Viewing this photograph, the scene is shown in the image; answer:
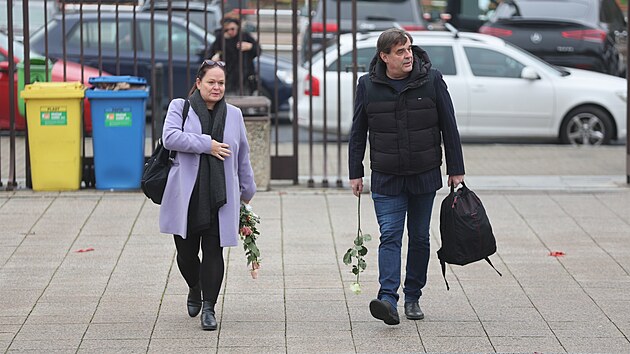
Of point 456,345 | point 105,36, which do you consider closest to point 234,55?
point 105,36

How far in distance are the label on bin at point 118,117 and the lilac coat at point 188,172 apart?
4.16m

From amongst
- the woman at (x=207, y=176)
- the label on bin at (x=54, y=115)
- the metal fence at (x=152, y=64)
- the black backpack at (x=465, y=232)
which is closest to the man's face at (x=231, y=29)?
the metal fence at (x=152, y=64)

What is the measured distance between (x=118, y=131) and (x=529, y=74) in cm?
590

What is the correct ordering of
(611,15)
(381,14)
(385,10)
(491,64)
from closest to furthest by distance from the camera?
(491,64), (611,15), (381,14), (385,10)

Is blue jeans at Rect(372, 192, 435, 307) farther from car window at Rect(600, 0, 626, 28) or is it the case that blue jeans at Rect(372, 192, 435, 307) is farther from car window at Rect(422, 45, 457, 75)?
car window at Rect(600, 0, 626, 28)

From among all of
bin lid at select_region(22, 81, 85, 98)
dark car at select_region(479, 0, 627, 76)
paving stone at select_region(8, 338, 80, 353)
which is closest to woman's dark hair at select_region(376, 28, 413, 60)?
paving stone at select_region(8, 338, 80, 353)

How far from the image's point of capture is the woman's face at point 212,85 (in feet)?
20.7

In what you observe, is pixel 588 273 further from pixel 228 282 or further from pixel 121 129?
pixel 121 129

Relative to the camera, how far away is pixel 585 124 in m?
14.7

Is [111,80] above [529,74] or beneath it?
above

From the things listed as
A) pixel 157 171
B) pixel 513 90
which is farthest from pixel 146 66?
pixel 157 171

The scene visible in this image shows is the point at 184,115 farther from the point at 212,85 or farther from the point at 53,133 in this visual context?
the point at 53,133

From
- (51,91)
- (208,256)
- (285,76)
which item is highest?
(51,91)

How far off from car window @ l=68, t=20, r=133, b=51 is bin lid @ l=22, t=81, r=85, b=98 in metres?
4.78
